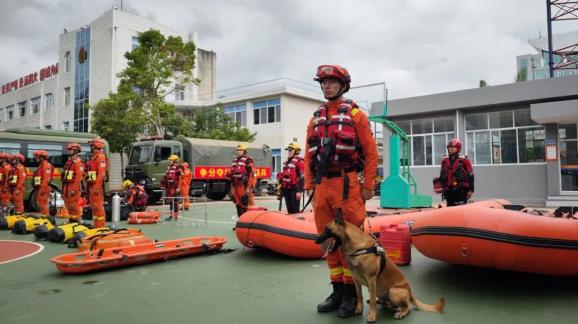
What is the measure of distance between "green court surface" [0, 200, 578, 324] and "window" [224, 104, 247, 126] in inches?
1079

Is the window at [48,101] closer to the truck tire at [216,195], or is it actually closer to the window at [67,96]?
the window at [67,96]

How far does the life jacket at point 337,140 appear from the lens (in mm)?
3391

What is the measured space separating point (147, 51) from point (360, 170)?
→ 20836mm

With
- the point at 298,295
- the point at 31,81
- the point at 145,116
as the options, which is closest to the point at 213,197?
the point at 145,116

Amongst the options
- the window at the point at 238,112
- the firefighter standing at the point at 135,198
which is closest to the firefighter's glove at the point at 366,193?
the firefighter standing at the point at 135,198

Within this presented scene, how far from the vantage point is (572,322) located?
309 cm

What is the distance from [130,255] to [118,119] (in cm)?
1896

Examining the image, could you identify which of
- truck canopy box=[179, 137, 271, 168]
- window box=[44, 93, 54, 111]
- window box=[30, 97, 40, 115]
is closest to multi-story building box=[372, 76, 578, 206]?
truck canopy box=[179, 137, 271, 168]

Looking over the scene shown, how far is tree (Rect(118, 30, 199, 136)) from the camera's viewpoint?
21.5 meters

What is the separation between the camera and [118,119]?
73.3 ft

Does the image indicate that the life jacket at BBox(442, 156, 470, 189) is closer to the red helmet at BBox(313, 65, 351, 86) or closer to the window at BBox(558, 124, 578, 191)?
the red helmet at BBox(313, 65, 351, 86)

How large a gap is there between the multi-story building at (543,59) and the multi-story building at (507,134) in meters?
5.68

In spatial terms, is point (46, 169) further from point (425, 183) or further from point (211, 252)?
point (425, 183)

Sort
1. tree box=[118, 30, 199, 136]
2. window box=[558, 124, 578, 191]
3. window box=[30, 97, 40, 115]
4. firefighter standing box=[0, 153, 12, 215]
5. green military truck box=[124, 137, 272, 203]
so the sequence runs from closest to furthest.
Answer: firefighter standing box=[0, 153, 12, 215], window box=[558, 124, 578, 191], green military truck box=[124, 137, 272, 203], tree box=[118, 30, 199, 136], window box=[30, 97, 40, 115]
